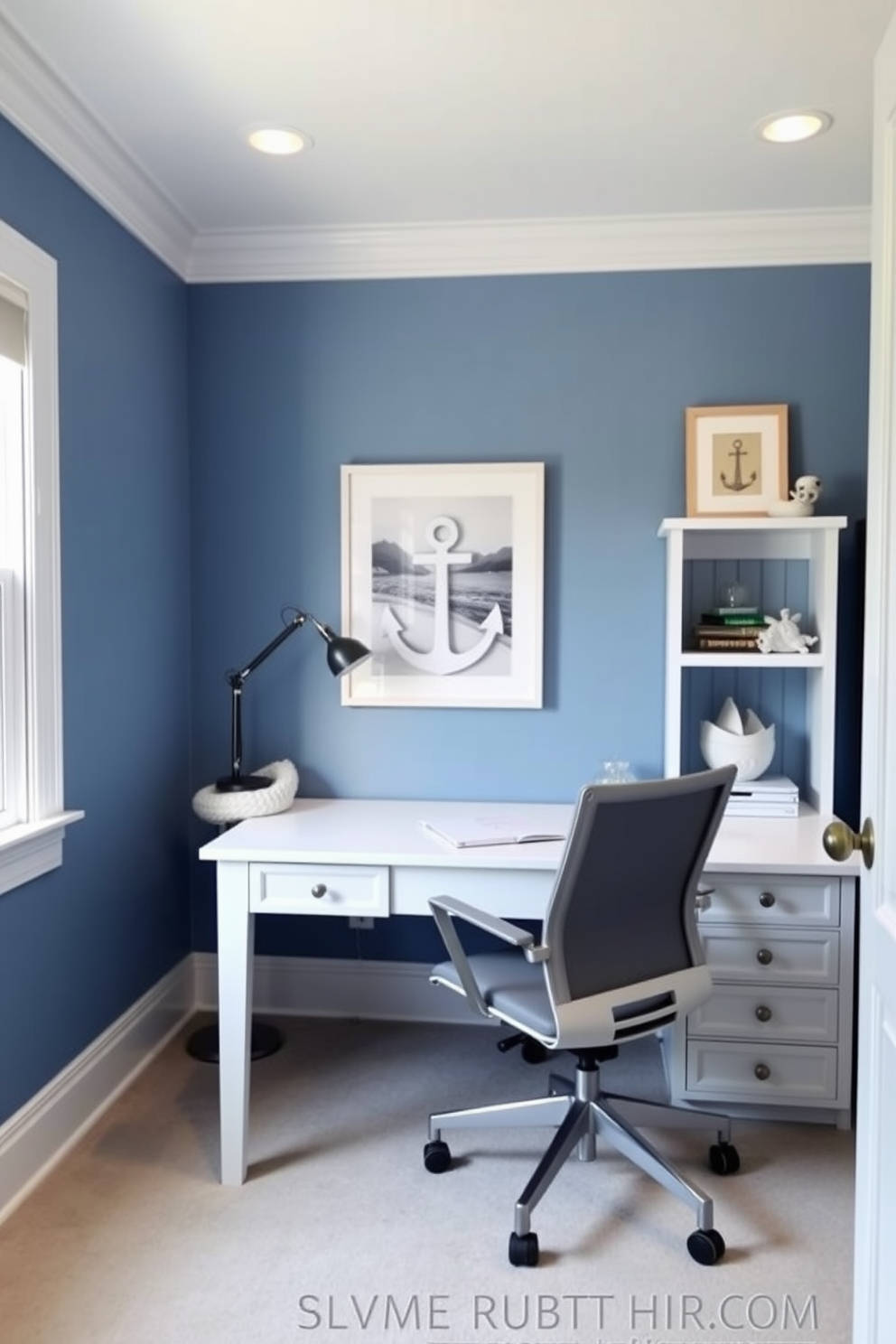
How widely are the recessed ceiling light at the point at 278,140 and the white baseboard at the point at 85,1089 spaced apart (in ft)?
7.29

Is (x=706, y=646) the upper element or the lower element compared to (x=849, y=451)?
lower

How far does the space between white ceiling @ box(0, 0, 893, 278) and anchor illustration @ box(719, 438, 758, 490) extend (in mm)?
547

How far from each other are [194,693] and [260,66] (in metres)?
1.72

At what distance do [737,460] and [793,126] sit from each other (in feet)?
2.77

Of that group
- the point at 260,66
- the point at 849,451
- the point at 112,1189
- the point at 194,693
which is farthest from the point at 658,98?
the point at 112,1189

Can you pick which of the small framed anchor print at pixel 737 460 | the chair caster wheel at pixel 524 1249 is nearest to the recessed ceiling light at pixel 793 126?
the small framed anchor print at pixel 737 460

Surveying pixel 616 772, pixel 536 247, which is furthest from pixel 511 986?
pixel 536 247

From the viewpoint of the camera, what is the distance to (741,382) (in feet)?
9.16

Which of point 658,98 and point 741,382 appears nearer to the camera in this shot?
point 658,98

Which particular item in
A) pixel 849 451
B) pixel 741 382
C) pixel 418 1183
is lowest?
pixel 418 1183

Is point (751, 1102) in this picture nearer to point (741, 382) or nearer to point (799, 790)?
point (799, 790)

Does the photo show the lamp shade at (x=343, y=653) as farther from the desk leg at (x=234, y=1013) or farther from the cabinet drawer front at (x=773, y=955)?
the cabinet drawer front at (x=773, y=955)

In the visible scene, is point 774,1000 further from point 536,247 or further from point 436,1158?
point 536,247

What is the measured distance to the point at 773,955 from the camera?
232 cm
